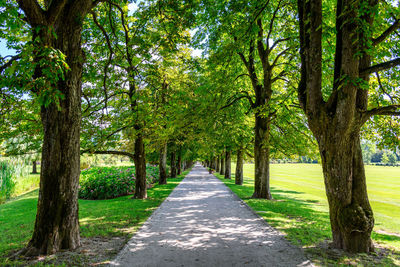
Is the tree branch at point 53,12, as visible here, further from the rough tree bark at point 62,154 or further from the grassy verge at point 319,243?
the grassy verge at point 319,243

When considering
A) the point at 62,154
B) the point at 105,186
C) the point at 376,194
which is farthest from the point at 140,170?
the point at 376,194

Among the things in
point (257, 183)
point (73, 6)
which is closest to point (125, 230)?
point (73, 6)

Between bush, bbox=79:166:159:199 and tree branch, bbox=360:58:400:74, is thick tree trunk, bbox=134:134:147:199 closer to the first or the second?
bush, bbox=79:166:159:199

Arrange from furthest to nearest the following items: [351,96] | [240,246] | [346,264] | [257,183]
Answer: [257,183]
[240,246]
[351,96]
[346,264]

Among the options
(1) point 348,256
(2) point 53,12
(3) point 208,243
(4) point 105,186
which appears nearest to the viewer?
(2) point 53,12

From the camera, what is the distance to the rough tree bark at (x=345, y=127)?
15.9 ft

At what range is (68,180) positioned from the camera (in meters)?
5.12

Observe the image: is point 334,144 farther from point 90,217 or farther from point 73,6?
point 90,217

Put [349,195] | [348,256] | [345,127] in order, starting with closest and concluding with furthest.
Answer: [348,256]
[345,127]
[349,195]

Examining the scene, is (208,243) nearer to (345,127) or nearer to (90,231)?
(90,231)

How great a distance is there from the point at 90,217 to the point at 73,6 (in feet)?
23.3

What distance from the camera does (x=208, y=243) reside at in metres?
5.67

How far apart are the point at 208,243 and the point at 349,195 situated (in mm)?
3423

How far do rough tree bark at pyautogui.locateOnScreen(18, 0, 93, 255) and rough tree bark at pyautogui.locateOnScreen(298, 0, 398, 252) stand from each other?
5400 millimetres
